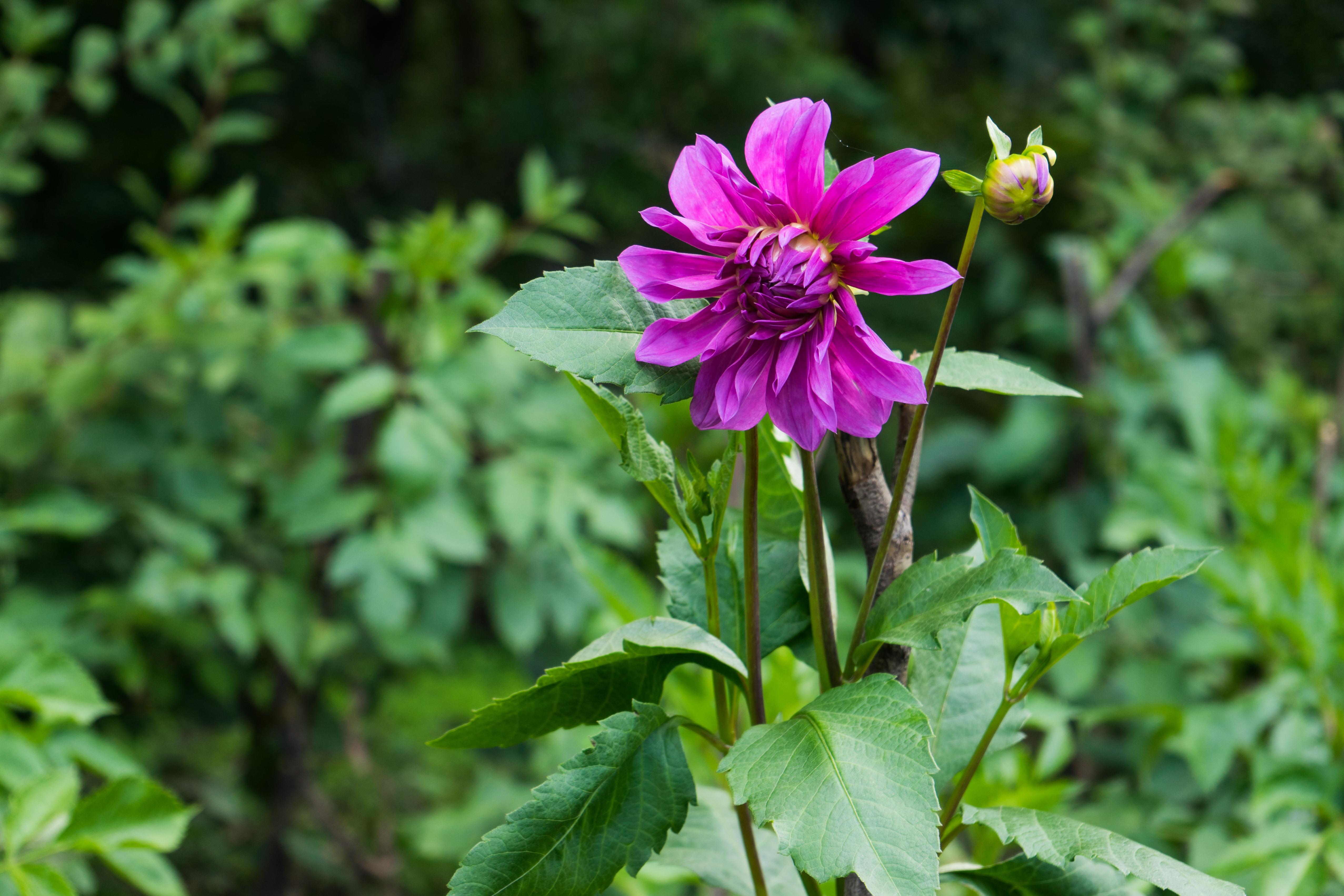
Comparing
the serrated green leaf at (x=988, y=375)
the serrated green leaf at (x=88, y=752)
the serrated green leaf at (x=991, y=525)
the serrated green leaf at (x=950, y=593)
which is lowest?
the serrated green leaf at (x=88, y=752)

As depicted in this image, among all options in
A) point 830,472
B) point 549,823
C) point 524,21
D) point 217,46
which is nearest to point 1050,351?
point 830,472

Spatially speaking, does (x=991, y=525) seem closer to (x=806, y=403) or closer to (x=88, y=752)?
(x=806, y=403)

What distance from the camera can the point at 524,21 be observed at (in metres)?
3.65

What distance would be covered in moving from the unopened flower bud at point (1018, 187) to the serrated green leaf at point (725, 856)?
316mm

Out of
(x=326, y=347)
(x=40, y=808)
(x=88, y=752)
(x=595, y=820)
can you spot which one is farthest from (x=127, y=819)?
(x=326, y=347)

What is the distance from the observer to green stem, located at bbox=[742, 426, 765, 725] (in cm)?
38

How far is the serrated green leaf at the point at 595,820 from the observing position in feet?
1.26

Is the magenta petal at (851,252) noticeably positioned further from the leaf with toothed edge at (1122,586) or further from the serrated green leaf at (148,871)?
the serrated green leaf at (148,871)

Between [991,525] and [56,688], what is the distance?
24.0 inches

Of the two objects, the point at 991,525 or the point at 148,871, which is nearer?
the point at 991,525

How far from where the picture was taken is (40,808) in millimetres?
570

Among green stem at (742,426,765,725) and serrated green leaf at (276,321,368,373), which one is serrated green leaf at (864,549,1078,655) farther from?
serrated green leaf at (276,321,368,373)

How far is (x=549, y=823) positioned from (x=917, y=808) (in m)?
0.15

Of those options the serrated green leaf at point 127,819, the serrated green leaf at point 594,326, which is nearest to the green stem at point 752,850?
the serrated green leaf at point 594,326
